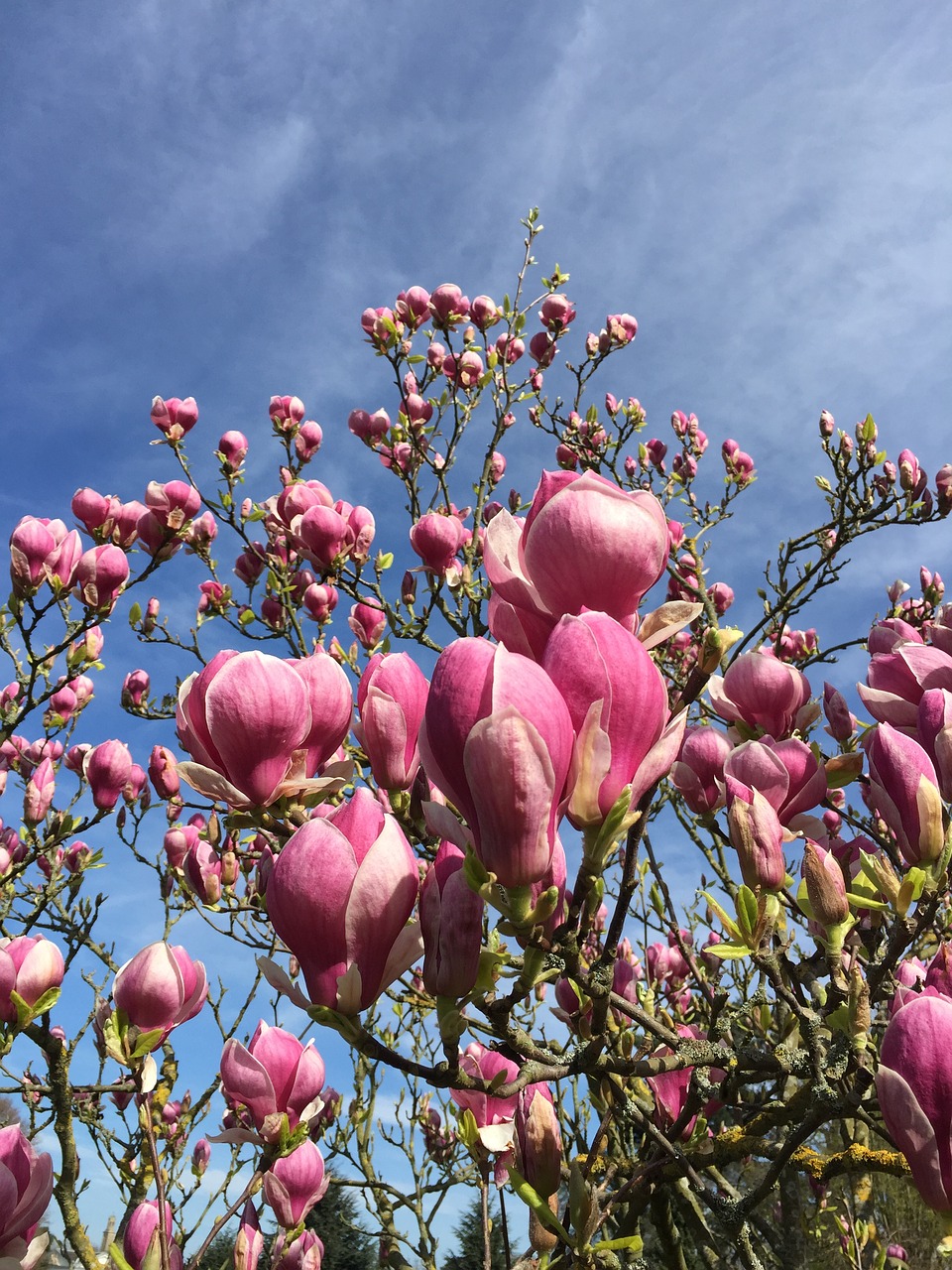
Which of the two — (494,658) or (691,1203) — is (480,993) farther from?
(691,1203)

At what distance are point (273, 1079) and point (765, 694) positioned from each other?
3.01ft

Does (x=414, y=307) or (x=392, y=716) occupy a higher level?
(x=414, y=307)

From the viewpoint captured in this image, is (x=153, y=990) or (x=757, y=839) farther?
(x=153, y=990)

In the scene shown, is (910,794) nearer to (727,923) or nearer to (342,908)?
(727,923)

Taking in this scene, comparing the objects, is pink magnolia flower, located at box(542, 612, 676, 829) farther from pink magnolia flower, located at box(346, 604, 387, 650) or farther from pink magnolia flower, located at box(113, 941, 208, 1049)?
pink magnolia flower, located at box(346, 604, 387, 650)

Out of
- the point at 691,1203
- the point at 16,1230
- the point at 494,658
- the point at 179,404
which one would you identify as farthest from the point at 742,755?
the point at 179,404

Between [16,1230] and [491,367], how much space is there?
12.0 ft

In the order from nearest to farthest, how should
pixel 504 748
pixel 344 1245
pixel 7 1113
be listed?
pixel 504 748 < pixel 7 1113 < pixel 344 1245

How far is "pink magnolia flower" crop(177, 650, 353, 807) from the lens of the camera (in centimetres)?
94

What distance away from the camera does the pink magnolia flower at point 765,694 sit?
1.35 m

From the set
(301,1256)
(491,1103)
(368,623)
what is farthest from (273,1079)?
(368,623)

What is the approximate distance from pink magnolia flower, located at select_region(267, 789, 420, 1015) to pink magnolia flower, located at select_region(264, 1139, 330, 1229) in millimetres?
906

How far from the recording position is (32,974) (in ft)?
4.81

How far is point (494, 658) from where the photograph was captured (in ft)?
2.04
